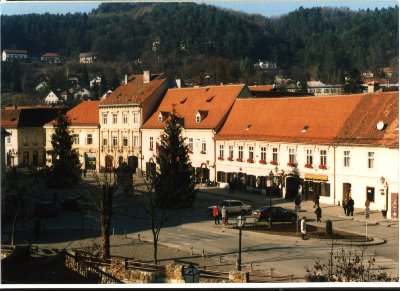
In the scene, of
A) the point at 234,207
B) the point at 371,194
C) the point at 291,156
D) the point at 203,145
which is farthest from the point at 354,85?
the point at 234,207

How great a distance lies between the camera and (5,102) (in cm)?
8344

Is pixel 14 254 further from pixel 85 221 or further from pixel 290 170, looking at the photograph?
pixel 290 170

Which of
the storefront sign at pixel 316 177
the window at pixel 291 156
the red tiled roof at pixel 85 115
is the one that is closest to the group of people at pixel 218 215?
the storefront sign at pixel 316 177

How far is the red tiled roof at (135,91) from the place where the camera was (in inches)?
2143

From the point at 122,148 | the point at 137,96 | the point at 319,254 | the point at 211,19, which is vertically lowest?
the point at 319,254

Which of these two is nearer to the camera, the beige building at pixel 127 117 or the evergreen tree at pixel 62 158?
the evergreen tree at pixel 62 158

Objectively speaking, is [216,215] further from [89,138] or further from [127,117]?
[89,138]

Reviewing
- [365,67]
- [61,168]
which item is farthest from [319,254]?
[365,67]

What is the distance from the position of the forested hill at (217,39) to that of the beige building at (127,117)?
1478 inches

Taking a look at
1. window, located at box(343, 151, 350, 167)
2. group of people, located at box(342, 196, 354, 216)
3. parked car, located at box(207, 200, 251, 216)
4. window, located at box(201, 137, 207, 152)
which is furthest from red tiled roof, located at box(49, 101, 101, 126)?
group of people, located at box(342, 196, 354, 216)

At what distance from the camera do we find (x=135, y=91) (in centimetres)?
5631

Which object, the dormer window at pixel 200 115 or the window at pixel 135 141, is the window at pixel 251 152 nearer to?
the dormer window at pixel 200 115

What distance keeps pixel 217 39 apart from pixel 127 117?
215ft

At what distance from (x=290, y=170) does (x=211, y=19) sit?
76315 millimetres
